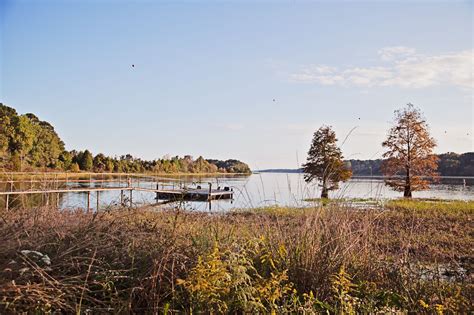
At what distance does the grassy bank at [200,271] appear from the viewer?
2373mm

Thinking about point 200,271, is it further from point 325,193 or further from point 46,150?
point 46,150

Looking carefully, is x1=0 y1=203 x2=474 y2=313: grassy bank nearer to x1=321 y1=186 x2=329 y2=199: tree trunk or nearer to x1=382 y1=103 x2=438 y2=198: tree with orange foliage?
x1=321 y1=186 x2=329 y2=199: tree trunk

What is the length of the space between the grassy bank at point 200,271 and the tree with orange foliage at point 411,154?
859 inches

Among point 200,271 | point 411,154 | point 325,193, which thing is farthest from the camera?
point 411,154

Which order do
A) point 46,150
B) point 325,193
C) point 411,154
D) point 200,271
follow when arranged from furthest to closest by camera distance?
point 46,150, point 411,154, point 325,193, point 200,271

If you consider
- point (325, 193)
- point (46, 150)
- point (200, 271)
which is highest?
point (46, 150)

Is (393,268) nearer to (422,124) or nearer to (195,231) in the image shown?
(195,231)

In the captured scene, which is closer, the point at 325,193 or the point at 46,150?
the point at 325,193

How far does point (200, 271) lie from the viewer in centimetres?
228

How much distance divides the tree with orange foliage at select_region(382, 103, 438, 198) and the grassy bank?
21820 mm

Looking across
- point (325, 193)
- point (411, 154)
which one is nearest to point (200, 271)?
point (325, 193)

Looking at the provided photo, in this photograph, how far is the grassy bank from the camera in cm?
237

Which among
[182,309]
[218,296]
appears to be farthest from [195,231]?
[218,296]

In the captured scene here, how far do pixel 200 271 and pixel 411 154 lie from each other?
25771 mm
